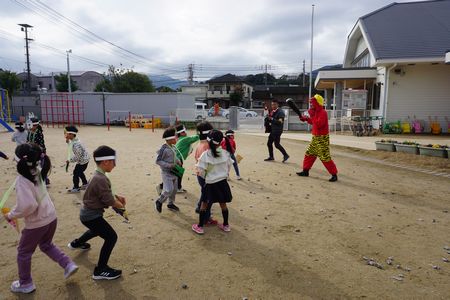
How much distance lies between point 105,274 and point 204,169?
180 cm

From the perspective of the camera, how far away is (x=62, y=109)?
1147 inches

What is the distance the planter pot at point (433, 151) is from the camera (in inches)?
388

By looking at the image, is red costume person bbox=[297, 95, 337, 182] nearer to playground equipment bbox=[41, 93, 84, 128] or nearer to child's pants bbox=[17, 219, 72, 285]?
child's pants bbox=[17, 219, 72, 285]

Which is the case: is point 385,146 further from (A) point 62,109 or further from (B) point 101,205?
(A) point 62,109

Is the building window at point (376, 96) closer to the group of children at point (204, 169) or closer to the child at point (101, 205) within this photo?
the group of children at point (204, 169)

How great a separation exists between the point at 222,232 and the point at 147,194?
2.34 metres

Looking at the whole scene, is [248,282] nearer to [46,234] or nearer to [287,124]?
[46,234]

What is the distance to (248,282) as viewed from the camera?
3.35m

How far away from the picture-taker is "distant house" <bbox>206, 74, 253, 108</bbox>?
61.1 m

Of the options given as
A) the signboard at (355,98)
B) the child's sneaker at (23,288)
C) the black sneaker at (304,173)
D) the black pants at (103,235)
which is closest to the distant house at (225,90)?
the signboard at (355,98)

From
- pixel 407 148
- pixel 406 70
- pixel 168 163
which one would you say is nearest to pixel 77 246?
pixel 168 163

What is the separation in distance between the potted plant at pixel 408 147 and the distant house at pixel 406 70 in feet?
20.9

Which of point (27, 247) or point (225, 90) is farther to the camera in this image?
point (225, 90)

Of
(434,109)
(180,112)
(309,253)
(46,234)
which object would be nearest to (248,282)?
(309,253)
